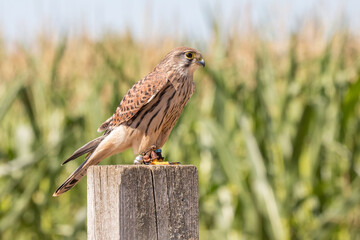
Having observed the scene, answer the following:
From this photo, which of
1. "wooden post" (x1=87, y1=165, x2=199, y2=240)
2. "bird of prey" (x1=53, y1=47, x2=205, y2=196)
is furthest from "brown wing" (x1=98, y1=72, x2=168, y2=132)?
"wooden post" (x1=87, y1=165, x2=199, y2=240)

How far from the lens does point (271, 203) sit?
4.01m

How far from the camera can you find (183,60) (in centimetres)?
265

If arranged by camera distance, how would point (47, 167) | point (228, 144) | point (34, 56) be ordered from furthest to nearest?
1. point (34, 56)
2. point (47, 167)
3. point (228, 144)

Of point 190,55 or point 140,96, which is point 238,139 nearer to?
point 190,55

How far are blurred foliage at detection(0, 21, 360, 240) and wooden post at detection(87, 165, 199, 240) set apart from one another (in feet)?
6.25

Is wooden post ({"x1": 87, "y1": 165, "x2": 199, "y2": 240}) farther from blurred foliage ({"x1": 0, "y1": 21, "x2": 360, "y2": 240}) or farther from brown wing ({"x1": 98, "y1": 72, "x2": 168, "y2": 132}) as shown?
blurred foliage ({"x1": 0, "y1": 21, "x2": 360, "y2": 240})

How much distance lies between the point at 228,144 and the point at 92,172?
2.31m

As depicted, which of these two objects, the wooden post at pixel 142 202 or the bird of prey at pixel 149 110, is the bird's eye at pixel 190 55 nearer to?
the bird of prey at pixel 149 110

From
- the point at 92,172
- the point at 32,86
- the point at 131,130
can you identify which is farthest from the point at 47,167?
the point at 92,172

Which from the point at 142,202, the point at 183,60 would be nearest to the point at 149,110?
the point at 183,60

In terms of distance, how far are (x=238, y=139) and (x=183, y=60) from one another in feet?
8.30

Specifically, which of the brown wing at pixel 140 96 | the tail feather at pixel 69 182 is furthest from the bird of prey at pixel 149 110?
the tail feather at pixel 69 182

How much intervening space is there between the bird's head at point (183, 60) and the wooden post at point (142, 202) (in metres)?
0.93

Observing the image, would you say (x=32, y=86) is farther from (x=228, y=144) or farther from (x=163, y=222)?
(x=163, y=222)
